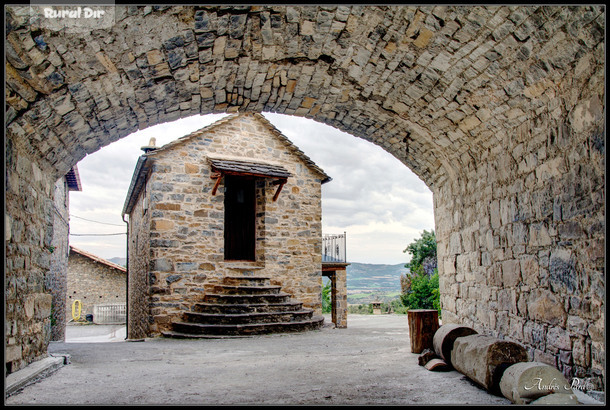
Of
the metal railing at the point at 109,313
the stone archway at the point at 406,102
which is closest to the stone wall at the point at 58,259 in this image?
the metal railing at the point at 109,313

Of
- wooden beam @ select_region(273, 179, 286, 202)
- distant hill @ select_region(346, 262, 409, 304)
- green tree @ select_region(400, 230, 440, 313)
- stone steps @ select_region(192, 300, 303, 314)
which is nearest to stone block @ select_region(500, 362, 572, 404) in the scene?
stone steps @ select_region(192, 300, 303, 314)

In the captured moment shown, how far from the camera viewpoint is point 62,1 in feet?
8.62

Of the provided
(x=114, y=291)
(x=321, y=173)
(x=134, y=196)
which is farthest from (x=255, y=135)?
(x=114, y=291)

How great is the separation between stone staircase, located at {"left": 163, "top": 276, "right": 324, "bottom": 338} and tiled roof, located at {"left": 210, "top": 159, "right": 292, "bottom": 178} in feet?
7.53

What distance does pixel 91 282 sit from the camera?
18750 mm

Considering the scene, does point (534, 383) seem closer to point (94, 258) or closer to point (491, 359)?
point (491, 359)

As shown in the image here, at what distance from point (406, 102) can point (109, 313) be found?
18.2 meters

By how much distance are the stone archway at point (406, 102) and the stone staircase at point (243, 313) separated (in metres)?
4.16

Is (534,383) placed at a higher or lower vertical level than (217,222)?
lower

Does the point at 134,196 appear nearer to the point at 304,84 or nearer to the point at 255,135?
the point at 255,135

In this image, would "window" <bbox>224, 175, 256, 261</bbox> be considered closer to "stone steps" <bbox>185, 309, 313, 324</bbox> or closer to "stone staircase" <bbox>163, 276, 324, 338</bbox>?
"stone staircase" <bbox>163, 276, 324, 338</bbox>

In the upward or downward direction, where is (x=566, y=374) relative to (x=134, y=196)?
downward

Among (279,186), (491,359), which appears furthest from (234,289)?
(491,359)

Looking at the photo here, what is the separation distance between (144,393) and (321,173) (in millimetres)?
7907
